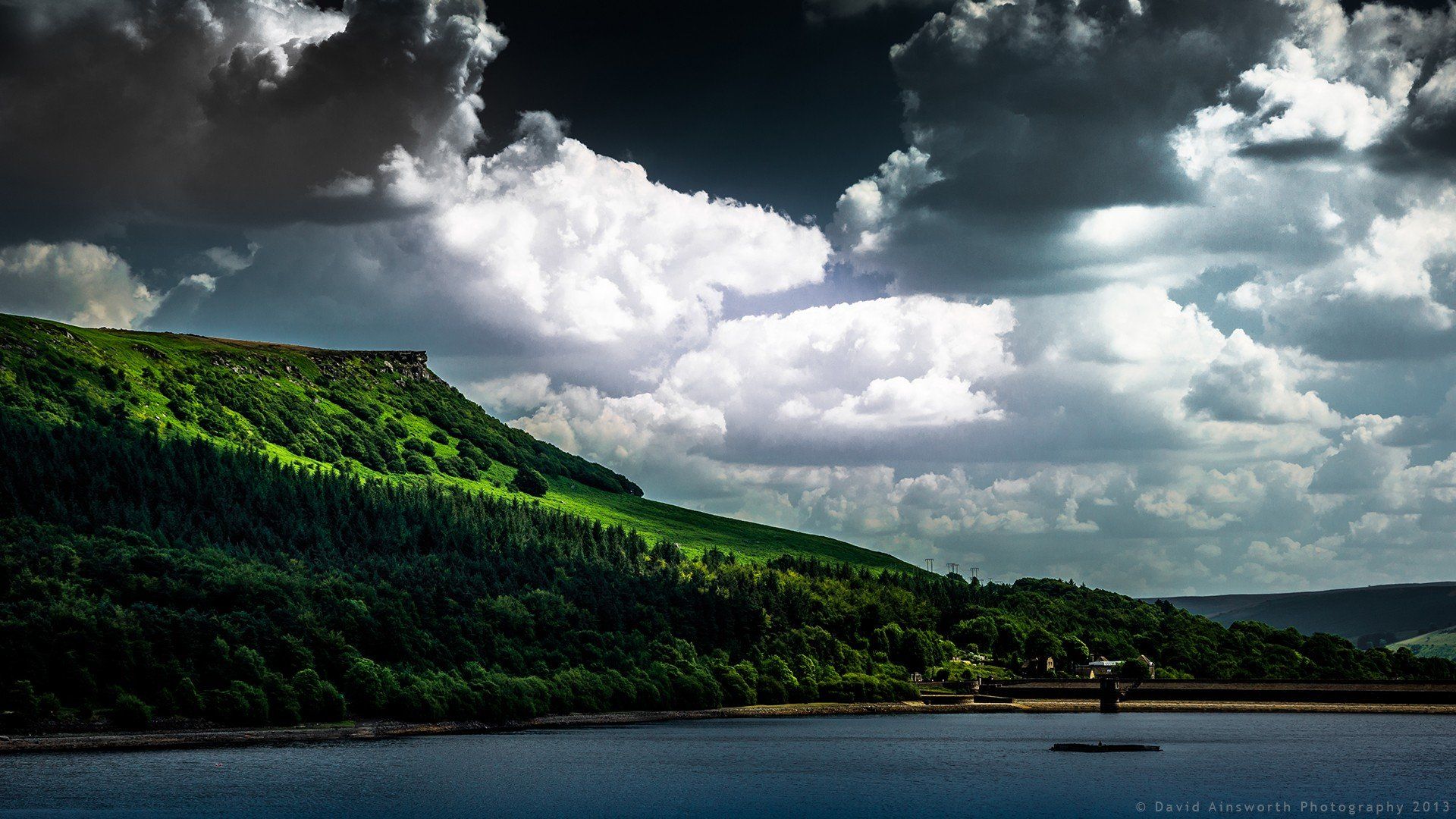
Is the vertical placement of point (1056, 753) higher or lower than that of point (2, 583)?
lower

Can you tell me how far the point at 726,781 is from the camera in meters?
141

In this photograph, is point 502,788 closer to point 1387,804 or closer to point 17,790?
point 17,790

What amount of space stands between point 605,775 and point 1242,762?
247 ft

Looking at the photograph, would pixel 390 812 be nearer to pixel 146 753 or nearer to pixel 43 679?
pixel 146 753

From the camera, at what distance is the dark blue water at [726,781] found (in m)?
116

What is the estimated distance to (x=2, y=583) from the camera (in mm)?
193625

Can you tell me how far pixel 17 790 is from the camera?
120 metres

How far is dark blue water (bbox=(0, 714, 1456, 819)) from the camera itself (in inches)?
4577

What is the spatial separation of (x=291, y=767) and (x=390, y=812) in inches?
1416

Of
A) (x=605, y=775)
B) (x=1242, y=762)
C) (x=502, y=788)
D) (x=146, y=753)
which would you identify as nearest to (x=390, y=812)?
(x=502, y=788)

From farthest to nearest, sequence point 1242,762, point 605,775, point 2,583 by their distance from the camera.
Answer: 1. point 2,583
2. point 1242,762
3. point 605,775

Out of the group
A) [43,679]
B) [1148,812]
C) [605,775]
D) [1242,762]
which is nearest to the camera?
[1148,812]

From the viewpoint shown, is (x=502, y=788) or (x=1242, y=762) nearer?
(x=502, y=788)

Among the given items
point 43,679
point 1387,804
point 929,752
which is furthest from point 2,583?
point 1387,804
